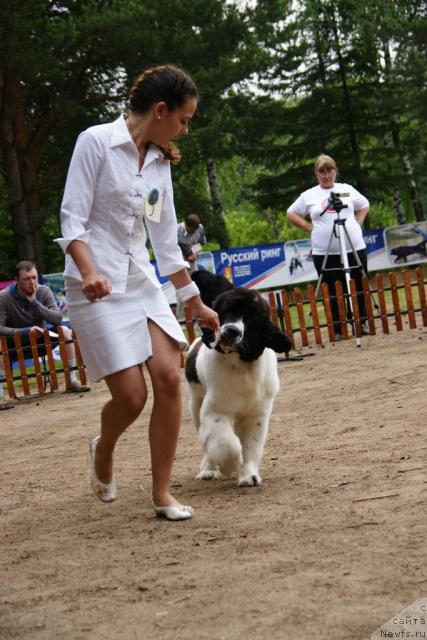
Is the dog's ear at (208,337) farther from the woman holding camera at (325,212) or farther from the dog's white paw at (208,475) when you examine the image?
the woman holding camera at (325,212)

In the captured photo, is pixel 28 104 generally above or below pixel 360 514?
above

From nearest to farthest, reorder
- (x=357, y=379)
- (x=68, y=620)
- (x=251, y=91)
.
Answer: (x=68, y=620)
(x=357, y=379)
(x=251, y=91)

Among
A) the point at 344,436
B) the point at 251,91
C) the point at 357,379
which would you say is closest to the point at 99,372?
the point at 344,436

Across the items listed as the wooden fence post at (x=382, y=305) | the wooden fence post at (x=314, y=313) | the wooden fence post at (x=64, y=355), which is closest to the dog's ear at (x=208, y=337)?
the wooden fence post at (x=64, y=355)

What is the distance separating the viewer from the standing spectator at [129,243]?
424 centimetres

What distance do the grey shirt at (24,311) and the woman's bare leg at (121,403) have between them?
7.31 m

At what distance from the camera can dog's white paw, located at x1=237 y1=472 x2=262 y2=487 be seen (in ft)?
17.2

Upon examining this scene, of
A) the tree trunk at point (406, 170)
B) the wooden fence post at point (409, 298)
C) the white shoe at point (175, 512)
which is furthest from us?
the tree trunk at point (406, 170)

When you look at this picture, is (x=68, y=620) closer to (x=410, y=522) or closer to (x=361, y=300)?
(x=410, y=522)

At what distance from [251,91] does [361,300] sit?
21.2 meters

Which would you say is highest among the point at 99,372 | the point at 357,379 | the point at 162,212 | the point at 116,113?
the point at 116,113

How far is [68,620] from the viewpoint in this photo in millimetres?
3225

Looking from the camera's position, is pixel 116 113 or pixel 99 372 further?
pixel 116 113

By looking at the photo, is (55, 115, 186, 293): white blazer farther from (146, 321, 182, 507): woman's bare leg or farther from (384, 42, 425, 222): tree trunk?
(384, 42, 425, 222): tree trunk
